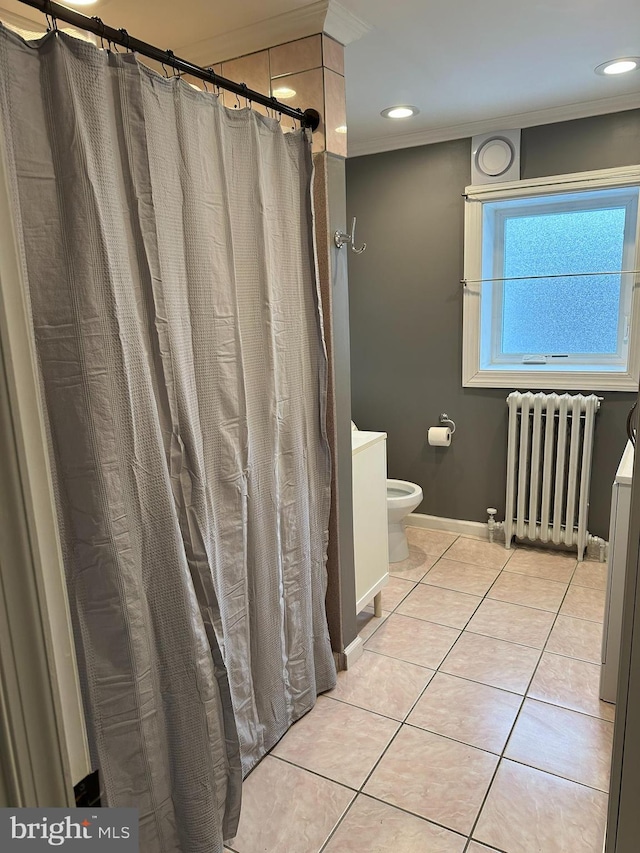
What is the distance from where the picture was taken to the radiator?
125 inches

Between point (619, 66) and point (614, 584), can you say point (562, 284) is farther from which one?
point (614, 584)

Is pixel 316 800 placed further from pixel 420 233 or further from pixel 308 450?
pixel 420 233

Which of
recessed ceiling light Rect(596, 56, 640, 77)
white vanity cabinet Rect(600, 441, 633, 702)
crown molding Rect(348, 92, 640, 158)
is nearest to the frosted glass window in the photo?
crown molding Rect(348, 92, 640, 158)

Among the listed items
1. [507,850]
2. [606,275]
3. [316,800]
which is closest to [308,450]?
[316,800]

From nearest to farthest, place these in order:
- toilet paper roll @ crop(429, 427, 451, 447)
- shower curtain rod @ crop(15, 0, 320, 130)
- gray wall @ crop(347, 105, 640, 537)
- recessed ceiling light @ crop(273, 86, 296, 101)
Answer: shower curtain rod @ crop(15, 0, 320, 130) < recessed ceiling light @ crop(273, 86, 296, 101) < gray wall @ crop(347, 105, 640, 537) < toilet paper roll @ crop(429, 427, 451, 447)

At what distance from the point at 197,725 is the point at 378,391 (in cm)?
255

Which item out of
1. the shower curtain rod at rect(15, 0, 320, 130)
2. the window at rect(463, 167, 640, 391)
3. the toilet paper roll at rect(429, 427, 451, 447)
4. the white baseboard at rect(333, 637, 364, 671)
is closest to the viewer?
the shower curtain rod at rect(15, 0, 320, 130)

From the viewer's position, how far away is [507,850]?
1.60 meters

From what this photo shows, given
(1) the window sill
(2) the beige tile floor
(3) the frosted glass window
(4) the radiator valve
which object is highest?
(3) the frosted glass window

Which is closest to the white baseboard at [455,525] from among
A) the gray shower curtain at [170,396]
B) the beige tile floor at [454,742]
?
the beige tile floor at [454,742]

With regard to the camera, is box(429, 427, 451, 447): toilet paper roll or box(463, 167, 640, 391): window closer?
box(463, 167, 640, 391): window

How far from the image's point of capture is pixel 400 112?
2.94 metres

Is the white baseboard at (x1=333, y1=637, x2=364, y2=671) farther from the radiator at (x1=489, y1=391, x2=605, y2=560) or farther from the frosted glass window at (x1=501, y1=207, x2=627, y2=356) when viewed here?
the frosted glass window at (x1=501, y1=207, x2=627, y2=356)

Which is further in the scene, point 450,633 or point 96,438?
point 450,633
